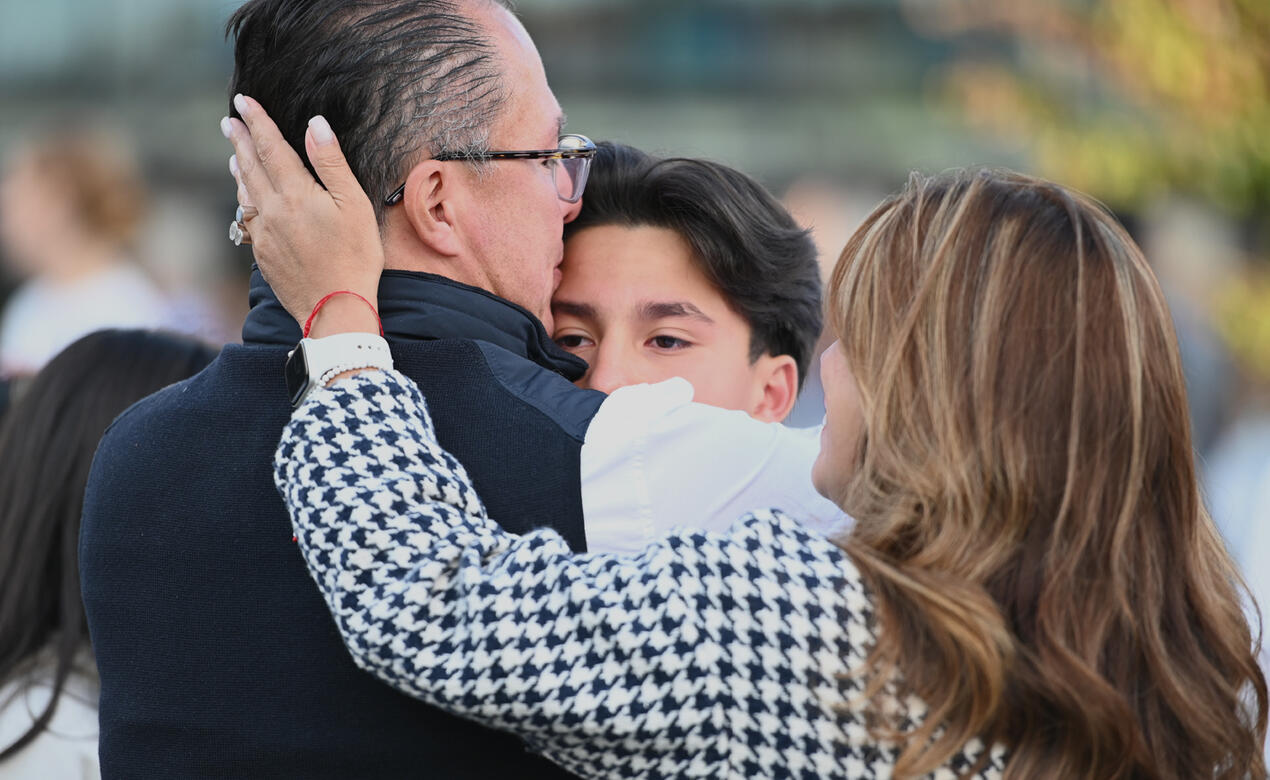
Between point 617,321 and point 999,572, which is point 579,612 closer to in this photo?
point 999,572

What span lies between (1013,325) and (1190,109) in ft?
15.3

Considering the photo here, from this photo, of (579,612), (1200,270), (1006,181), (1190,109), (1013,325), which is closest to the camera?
(579,612)

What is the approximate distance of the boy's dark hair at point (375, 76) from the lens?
219 centimetres

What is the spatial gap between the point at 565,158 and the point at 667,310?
605mm

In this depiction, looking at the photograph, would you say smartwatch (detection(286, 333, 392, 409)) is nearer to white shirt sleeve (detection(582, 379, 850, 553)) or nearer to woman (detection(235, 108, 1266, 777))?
woman (detection(235, 108, 1266, 777))

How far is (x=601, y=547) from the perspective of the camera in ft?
6.45

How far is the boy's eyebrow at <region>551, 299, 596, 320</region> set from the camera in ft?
9.55

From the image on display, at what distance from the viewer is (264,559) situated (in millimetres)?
2020

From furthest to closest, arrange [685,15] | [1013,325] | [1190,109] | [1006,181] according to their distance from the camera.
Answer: [685,15], [1190,109], [1006,181], [1013,325]

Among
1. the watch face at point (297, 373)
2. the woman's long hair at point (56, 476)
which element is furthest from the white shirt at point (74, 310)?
the watch face at point (297, 373)

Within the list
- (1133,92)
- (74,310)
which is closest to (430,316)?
(74,310)

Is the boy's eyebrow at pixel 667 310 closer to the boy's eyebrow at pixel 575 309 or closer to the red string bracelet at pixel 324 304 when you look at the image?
the boy's eyebrow at pixel 575 309

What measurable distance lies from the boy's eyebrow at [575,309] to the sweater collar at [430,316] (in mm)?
678

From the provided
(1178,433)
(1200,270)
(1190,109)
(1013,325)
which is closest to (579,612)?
(1013,325)
